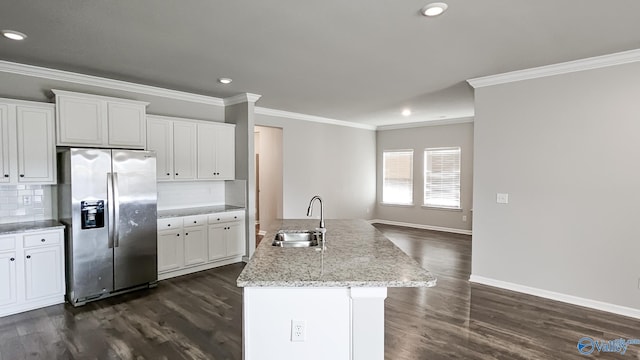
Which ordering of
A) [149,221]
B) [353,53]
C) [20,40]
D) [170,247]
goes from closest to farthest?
1. [20,40]
2. [353,53]
3. [149,221]
4. [170,247]

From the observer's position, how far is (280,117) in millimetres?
6594

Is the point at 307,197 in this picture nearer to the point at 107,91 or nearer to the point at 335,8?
the point at 107,91

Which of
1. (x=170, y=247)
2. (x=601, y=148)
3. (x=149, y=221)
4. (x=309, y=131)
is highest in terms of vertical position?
(x=309, y=131)

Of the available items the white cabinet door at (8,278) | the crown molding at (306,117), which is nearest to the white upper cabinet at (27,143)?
the white cabinet door at (8,278)

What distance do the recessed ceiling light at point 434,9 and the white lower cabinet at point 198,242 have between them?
3.78 m

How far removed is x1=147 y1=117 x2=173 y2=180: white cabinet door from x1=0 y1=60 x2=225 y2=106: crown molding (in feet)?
1.56

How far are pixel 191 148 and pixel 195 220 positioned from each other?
1.04m

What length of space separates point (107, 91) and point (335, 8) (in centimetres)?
339

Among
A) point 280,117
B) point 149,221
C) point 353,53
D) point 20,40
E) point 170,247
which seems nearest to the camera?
point 20,40

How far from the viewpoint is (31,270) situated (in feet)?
11.4

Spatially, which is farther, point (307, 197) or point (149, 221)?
point (307, 197)

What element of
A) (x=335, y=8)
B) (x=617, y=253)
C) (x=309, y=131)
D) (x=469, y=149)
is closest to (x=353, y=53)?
(x=335, y=8)

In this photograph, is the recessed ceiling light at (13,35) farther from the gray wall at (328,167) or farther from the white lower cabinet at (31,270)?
the gray wall at (328,167)

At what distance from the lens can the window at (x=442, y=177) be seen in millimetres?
7793
